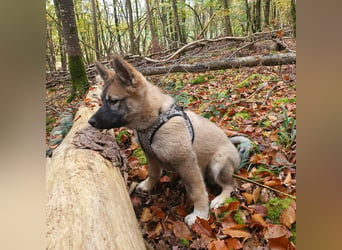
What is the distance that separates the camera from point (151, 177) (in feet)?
5.77

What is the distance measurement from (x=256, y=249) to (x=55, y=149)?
107cm

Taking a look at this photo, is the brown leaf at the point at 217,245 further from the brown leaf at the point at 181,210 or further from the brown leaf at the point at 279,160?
the brown leaf at the point at 279,160

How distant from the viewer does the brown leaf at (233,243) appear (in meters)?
1.30

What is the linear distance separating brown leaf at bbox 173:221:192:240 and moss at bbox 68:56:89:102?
0.88 metres

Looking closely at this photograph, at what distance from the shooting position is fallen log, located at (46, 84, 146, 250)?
106 cm

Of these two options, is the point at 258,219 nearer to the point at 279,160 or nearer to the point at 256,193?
the point at 256,193

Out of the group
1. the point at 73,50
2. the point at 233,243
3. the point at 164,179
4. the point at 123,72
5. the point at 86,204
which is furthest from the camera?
the point at 164,179

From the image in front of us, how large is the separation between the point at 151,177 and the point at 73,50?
84 centimetres

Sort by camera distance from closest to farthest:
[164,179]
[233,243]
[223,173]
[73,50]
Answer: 1. [233,243]
2. [73,50]
3. [223,173]
4. [164,179]

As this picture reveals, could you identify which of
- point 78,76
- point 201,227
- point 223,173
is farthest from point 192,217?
point 78,76

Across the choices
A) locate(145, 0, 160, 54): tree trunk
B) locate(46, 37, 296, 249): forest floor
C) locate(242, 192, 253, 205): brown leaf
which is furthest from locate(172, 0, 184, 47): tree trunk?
locate(242, 192, 253, 205): brown leaf

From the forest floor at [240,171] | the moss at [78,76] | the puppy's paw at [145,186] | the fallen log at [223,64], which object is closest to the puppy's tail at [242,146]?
the forest floor at [240,171]

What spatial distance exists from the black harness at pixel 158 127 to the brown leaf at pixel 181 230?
1.29 ft

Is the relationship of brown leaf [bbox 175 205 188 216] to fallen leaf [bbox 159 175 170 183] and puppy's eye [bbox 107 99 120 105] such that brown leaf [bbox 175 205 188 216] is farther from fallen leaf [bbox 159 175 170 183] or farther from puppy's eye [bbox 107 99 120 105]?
puppy's eye [bbox 107 99 120 105]
